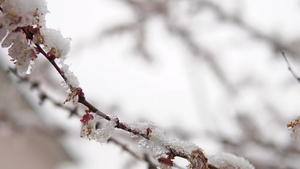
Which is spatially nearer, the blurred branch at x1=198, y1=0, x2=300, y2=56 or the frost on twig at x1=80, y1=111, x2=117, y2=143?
the frost on twig at x1=80, y1=111, x2=117, y2=143

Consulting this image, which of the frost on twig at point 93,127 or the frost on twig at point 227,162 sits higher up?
the frost on twig at point 227,162

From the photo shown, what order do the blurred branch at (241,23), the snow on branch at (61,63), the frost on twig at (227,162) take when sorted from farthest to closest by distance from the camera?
the blurred branch at (241,23) < the frost on twig at (227,162) < the snow on branch at (61,63)

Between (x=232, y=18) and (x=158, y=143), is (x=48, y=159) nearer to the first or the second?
(x=232, y=18)

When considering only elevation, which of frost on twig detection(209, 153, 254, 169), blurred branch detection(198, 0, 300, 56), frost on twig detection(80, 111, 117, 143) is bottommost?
frost on twig detection(80, 111, 117, 143)

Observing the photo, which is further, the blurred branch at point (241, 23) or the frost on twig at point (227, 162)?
the blurred branch at point (241, 23)

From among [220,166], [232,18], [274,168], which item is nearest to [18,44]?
[220,166]

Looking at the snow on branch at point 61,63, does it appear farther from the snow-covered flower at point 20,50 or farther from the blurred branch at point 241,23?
the blurred branch at point 241,23

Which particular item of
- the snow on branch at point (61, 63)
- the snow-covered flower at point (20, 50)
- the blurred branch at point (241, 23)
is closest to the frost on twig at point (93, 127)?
the snow on branch at point (61, 63)

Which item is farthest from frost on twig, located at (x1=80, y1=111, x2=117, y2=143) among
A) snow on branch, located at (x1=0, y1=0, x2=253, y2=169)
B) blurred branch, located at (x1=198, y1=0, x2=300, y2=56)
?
blurred branch, located at (x1=198, y1=0, x2=300, y2=56)

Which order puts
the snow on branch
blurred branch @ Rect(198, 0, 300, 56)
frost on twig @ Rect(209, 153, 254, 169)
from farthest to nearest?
blurred branch @ Rect(198, 0, 300, 56), frost on twig @ Rect(209, 153, 254, 169), the snow on branch

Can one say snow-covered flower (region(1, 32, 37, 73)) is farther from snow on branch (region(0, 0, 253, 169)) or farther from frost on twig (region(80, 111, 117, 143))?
frost on twig (region(80, 111, 117, 143))
